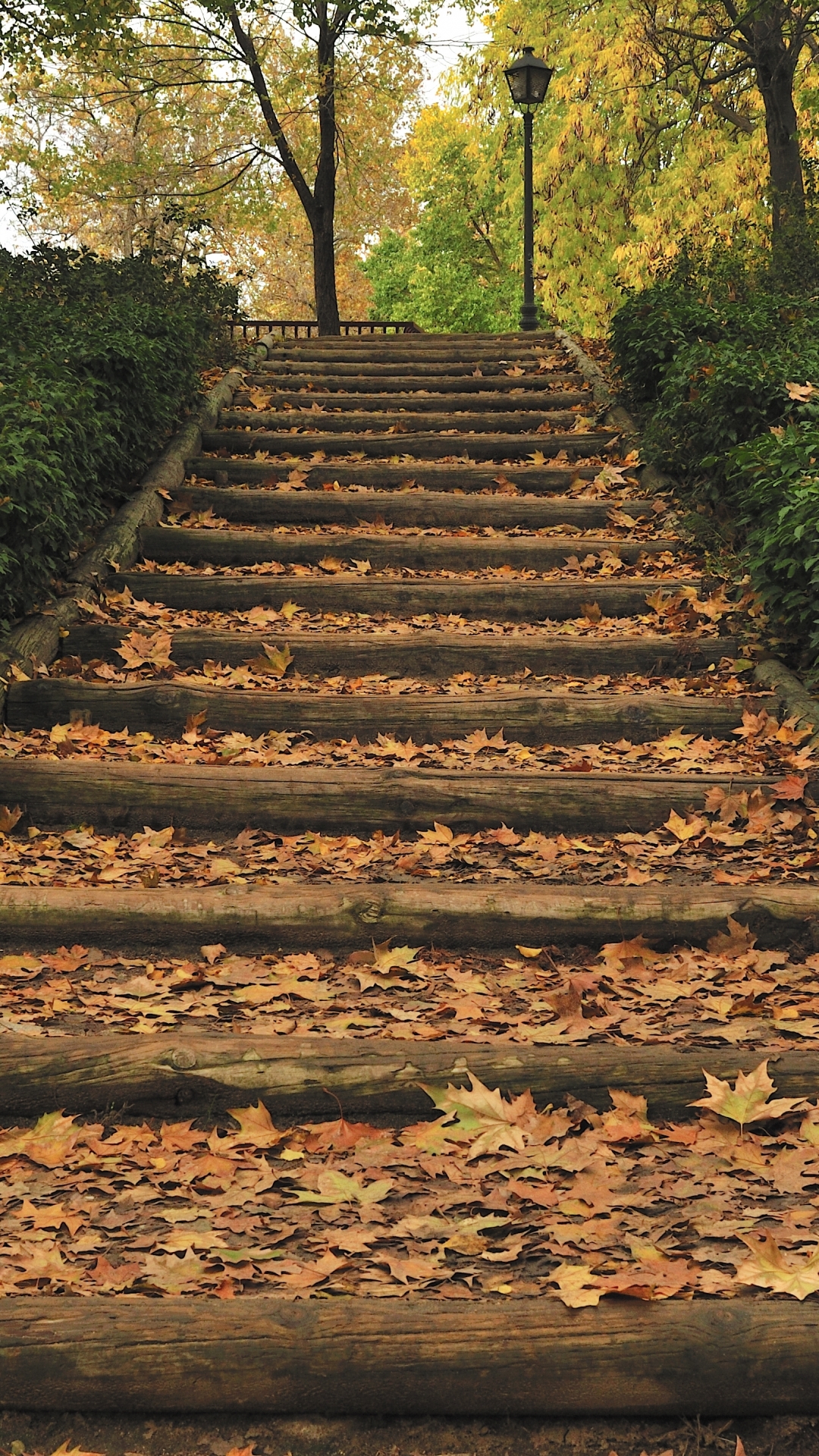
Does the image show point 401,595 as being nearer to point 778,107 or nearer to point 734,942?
point 734,942

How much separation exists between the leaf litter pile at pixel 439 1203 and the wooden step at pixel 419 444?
6.42 meters

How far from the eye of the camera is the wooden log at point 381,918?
380 centimetres

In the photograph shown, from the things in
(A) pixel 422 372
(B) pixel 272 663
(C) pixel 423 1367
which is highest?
(A) pixel 422 372

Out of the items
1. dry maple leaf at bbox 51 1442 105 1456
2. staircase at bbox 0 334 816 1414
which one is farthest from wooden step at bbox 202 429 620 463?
dry maple leaf at bbox 51 1442 105 1456

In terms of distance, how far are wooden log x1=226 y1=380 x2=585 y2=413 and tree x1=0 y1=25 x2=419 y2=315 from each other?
195 centimetres

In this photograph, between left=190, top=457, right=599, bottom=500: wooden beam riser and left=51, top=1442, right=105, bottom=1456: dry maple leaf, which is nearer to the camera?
left=51, top=1442, right=105, bottom=1456: dry maple leaf

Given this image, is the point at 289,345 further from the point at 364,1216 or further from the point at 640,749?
the point at 364,1216

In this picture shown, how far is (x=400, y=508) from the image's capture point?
25.0 ft

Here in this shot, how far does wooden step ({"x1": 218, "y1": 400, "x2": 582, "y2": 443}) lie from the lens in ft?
30.8

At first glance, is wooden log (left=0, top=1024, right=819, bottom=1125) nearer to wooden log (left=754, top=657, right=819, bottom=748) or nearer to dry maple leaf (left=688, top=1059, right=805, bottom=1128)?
dry maple leaf (left=688, top=1059, right=805, bottom=1128)

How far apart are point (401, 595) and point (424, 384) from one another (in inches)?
192

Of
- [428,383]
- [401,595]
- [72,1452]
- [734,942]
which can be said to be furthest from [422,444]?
[72,1452]

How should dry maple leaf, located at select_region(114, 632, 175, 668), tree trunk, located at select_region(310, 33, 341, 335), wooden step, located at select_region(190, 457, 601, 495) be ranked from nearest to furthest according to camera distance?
dry maple leaf, located at select_region(114, 632, 175, 668)
wooden step, located at select_region(190, 457, 601, 495)
tree trunk, located at select_region(310, 33, 341, 335)

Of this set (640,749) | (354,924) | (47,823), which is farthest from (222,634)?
(354,924)
